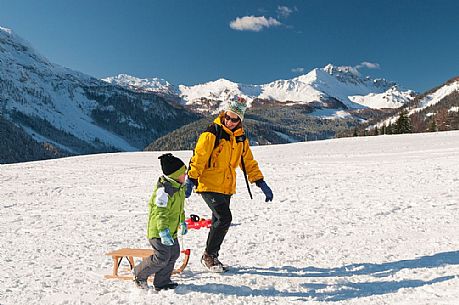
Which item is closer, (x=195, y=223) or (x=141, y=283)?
(x=141, y=283)

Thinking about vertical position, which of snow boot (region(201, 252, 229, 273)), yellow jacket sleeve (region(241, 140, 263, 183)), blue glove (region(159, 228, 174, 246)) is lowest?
snow boot (region(201, 252, 229, 273))

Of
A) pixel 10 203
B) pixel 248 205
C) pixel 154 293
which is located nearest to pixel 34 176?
pixel 10 203

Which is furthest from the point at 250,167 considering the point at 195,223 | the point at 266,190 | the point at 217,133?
the point at 195,223

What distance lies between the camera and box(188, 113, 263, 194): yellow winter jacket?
17.2 ft

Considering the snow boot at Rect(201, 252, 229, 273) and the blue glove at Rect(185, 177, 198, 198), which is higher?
the blue glove at Rect(185, 177, 198, 198)

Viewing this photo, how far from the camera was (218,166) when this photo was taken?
5.40 m

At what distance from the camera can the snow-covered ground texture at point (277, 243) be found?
489 cm

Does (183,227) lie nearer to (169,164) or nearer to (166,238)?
(166,238)

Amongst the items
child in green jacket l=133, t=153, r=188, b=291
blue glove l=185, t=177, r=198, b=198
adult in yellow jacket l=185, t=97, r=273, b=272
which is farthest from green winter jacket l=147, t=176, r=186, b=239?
adult in yellow jacket l=185, t=97, r=273, b=272

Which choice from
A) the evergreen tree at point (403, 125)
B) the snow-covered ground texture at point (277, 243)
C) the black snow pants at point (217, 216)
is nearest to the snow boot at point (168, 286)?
the snow-covered ground texture at point (277, 243)

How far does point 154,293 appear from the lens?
4785mm

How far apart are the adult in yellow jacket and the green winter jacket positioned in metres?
0.33

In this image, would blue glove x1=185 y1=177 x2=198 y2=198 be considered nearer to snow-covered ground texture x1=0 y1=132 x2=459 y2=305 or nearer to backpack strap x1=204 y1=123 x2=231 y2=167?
backpack strap x1=204 y1=123 x2=231 y2=167

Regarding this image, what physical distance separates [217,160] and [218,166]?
3.2 inches
